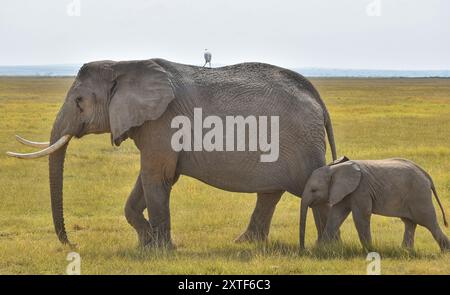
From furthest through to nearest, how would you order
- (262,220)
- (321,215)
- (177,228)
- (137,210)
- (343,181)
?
(177,228)
(262,220)
(137,210)
(321,215)
(343,181)

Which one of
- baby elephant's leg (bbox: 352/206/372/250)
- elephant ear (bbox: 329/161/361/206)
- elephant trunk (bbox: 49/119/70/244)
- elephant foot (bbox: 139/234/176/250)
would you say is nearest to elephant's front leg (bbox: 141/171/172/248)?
elephant foot (bbox: 139/234/176/250)

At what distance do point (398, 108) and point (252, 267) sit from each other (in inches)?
1247

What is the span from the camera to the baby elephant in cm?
959

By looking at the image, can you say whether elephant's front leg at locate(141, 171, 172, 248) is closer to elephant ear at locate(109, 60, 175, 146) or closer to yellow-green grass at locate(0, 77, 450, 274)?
yellow-green grass at locate(0, 77, 450, 274)

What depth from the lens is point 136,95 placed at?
10.1 meters

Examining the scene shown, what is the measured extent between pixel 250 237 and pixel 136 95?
2.40 m

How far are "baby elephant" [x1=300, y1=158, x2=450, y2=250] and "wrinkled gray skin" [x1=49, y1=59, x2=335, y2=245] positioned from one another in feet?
1.45

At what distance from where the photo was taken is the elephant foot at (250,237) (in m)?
11.0

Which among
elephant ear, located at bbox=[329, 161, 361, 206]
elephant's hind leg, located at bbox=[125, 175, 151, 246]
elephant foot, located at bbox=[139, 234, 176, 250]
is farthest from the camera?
elephant's hind leg, located at bbox=[125, 175, 151, 246]

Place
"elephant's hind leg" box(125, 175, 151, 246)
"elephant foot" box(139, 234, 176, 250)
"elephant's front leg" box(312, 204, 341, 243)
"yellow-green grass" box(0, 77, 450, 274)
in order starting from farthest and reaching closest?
"elephant's hind leg" box(125, 175, 151, 246)
"elephant's front leg" box(312, 204, 341, 243)
"elephant foot" box(139, 234, 176, 250)
"yellow-green grass" box(0, 77, 450, 274)

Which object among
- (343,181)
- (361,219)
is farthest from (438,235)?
(343,181)

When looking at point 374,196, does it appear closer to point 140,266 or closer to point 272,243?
point 272,243

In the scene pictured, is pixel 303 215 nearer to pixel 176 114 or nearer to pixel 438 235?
pixel 438 235

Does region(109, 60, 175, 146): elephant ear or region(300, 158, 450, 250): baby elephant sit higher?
region(109, 60, 175, 146): elephant ear
